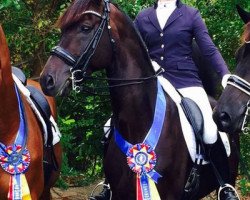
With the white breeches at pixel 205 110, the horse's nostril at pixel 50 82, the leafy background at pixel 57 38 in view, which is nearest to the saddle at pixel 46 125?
the horse's nostril at pixel 50 82

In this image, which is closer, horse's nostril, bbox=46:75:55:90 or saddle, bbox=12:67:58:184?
horse's nostril, bbox=46:75:55:90

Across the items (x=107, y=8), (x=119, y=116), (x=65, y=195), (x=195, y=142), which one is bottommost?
(x=65, y=195)

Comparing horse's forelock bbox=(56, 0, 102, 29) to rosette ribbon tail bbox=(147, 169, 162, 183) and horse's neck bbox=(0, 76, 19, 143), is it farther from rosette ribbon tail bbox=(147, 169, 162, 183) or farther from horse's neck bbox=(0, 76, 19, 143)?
rosette ribbon tail bbox=(147, 169, 162, 183)

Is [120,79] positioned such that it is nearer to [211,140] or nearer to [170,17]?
[170,17]

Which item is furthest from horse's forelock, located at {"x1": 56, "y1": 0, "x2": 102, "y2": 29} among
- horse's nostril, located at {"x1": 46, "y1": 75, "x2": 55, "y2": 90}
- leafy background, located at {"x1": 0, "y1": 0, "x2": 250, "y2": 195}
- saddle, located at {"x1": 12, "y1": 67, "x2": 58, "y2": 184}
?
leafy background, located at {"x1": 0, "y1": 0, "x2": 250, "y2": 195}

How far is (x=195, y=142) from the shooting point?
17.5 ft

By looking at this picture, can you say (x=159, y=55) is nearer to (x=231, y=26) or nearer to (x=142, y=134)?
(x=142, y=134)

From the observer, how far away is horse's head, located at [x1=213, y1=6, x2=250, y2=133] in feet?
14.7

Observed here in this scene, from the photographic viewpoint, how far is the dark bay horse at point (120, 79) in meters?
4.77

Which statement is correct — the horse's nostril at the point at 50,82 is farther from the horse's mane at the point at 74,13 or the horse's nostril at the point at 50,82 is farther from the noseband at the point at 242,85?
the noseband at the point at 242,85

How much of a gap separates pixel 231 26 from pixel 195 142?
9.92 feet

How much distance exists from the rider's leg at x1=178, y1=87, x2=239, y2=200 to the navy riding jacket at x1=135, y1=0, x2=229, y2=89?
0.35 feet

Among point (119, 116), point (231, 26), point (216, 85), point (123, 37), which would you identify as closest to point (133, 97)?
point (119, 116)

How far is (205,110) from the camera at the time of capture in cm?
546
